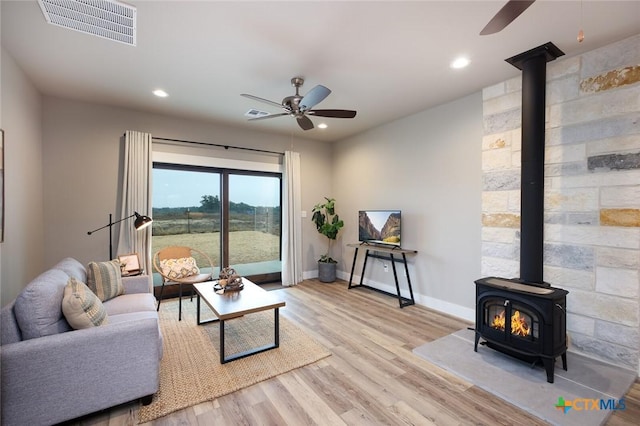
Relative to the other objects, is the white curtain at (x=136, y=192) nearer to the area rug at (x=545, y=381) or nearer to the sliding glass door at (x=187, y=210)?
the sliding glass door at (x=187, y=210)

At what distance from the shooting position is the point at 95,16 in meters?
2.10

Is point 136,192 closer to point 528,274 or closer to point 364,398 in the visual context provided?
point 364,398

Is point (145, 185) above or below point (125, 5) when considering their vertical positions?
below

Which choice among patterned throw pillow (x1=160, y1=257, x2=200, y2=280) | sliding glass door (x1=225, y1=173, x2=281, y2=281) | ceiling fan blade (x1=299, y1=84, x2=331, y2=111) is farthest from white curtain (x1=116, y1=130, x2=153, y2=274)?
ceiling fan blade (x1=299, y1=84, x2=331, y2=111)

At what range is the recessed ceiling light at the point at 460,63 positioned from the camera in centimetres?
272

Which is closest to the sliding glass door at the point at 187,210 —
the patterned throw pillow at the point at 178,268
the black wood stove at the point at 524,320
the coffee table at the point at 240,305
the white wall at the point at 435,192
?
the patterned throw pillow at the point at 178,268

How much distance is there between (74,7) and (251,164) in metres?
3.23

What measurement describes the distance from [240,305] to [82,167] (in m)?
3.11

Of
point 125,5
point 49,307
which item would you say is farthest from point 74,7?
point 49,307

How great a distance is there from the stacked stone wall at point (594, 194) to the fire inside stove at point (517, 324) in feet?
2.48

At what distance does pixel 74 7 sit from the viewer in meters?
2.00

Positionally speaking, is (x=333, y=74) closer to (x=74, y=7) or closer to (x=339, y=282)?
(x=74, y=7)

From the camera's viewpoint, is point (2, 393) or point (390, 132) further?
point (390, 132)

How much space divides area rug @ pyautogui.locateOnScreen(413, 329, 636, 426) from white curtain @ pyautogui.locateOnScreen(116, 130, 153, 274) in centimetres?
383
